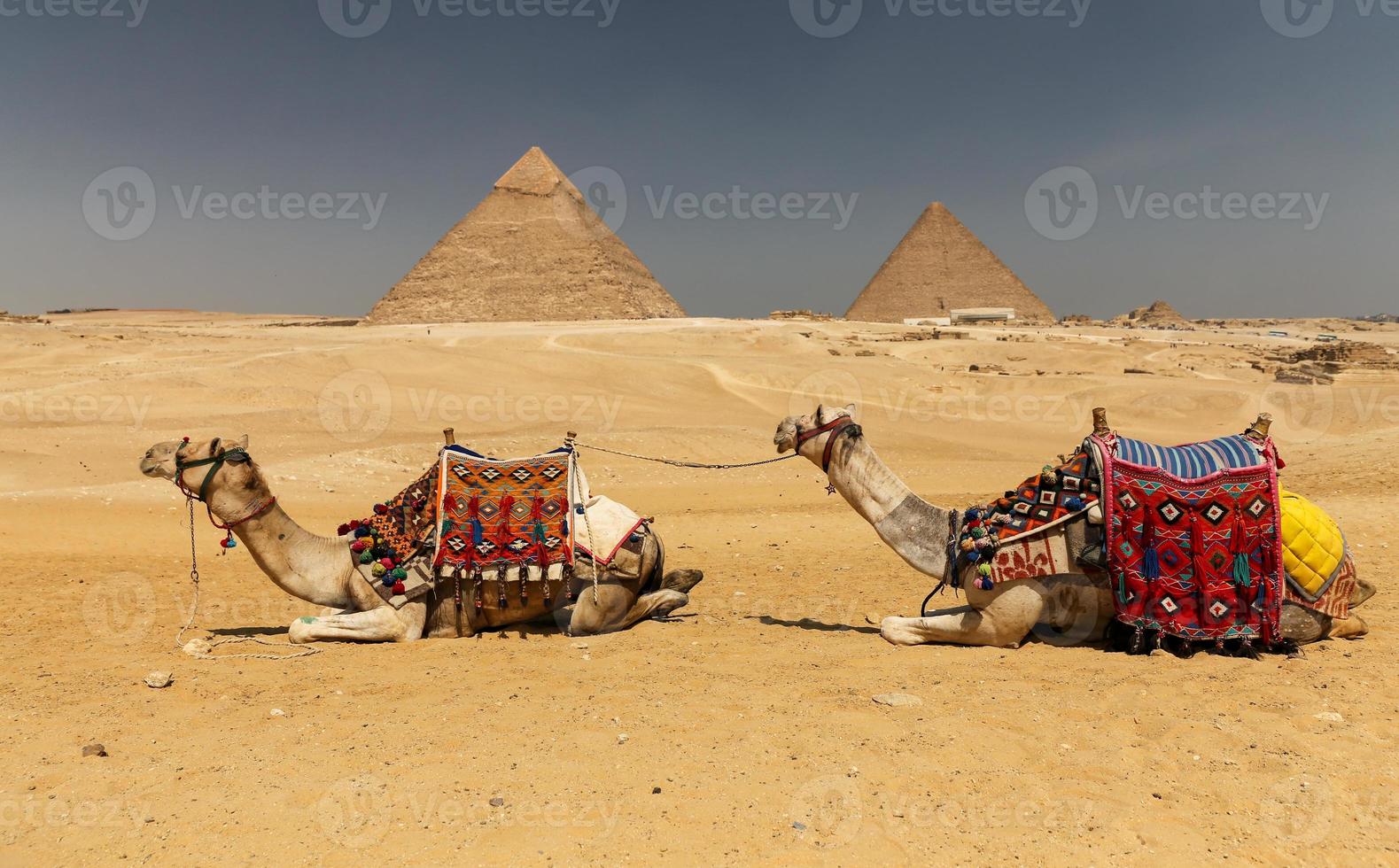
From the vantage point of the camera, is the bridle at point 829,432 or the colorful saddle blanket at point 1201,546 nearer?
the colorful saddle blanket at point 1201,546

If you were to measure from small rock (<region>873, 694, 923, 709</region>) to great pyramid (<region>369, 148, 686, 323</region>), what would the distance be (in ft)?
247

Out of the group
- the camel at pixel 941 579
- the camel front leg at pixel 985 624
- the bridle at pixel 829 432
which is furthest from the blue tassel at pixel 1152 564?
Answer: the bridle at pixel 829 432

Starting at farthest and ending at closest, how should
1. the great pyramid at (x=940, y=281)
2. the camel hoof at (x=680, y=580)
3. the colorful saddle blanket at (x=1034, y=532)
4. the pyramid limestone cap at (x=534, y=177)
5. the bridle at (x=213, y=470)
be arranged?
the pyramid limestone cap at (x=534, y=177) → the great pyramid at (x=940, y=281) → the camel hoof at (x=680, y=580) → the bridle at (x=213, y=470) → the colorful saddle blanket at (x=1034, y=532)

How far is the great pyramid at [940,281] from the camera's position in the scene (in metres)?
82.6

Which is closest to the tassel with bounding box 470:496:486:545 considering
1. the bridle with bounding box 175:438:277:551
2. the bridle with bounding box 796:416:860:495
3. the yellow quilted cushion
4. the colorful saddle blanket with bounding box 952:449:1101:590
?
the bridle with bounding box 175:438:277:551

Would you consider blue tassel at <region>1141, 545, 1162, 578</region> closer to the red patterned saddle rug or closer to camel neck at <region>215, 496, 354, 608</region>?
the red patterned saddle rug

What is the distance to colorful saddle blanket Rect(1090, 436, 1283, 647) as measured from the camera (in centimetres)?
401

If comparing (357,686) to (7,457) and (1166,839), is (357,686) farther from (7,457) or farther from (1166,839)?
(7,457)

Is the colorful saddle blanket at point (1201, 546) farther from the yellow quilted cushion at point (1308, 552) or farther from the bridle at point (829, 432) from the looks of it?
the bridle at point (829, 432)

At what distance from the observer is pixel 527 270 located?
84.5 m

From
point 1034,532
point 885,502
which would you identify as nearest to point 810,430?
point 885,502

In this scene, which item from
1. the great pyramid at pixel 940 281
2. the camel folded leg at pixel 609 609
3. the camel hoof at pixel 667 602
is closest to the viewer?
the camel folded leg at pixel 609 609

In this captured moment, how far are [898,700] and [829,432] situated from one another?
154cm

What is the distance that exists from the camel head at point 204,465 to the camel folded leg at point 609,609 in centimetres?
190
